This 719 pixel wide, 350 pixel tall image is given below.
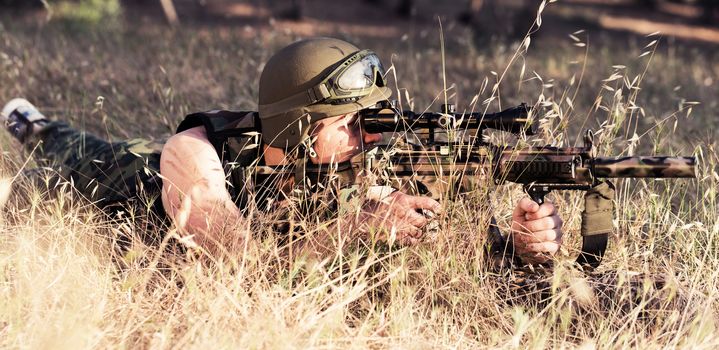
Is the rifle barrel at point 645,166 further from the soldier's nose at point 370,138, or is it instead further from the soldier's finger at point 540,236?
the soldier's nose at point 370,138

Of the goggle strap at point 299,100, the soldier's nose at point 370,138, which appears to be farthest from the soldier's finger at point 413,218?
the goggle strap at point 299,100

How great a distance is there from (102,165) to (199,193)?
1.43 m

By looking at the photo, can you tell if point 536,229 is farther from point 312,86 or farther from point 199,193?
point 199,193

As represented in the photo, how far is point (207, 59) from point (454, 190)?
581cm

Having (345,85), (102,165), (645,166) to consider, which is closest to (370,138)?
(345,85)

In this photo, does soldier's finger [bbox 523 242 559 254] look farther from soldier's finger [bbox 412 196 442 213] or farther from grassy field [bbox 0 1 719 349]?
soldier's finger [bbox 412 196 442 213]

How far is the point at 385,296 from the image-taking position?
365 cm

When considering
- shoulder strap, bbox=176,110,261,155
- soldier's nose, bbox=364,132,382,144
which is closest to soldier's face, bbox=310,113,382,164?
soldier's nose, bbox=364,132,382,144

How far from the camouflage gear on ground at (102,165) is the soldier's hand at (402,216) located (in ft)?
3.78

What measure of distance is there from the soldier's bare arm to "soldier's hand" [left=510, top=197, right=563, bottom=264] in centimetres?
112

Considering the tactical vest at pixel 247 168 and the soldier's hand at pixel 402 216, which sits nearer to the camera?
the soldier's hand at pixel 402 216

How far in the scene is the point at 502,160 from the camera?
3.63 metres

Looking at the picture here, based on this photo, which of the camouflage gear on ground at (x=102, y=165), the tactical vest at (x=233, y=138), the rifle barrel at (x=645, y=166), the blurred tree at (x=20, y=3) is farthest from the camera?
the blurred tree at (x=20, y=3)

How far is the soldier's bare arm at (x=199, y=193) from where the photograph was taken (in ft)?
12.3
